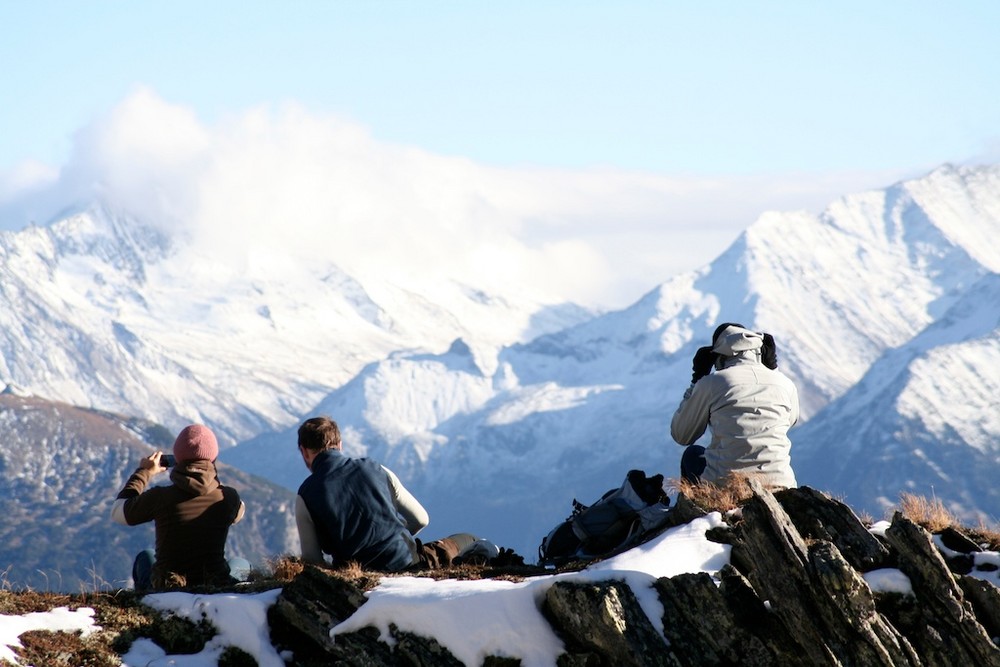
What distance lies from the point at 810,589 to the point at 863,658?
0.84 meters

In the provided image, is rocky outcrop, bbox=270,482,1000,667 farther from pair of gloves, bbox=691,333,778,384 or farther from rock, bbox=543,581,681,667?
pair of gloves, bbox=691,333,778,384

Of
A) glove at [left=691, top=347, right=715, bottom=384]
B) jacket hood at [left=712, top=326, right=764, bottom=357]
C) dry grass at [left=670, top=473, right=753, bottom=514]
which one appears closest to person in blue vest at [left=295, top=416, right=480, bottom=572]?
dry grass at [left=670, top=473, right=753, bottom=514]

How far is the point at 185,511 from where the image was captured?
17.5m

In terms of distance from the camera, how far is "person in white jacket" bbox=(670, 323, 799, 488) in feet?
58.3

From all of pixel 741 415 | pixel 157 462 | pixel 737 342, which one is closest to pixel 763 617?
pixel 741 415

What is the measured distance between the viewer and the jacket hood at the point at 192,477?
17.4 metres

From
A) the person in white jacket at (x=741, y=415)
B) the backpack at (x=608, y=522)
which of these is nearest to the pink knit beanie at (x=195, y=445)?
the backpack at (x=608, y=522)

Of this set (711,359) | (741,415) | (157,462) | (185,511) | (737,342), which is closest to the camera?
(185,511)

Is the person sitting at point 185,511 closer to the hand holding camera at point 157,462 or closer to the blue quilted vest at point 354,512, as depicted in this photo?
the hand holding camera at point 157,462

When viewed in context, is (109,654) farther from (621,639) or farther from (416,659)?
(621,639)

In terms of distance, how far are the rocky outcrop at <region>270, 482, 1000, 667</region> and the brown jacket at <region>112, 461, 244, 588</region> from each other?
237cm

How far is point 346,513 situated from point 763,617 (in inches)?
218

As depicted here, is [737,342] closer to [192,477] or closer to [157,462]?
[192,477]

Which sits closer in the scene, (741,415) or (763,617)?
(763,617)
